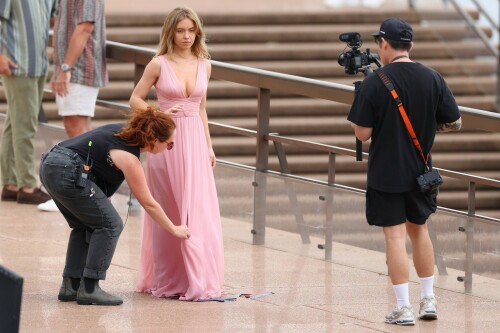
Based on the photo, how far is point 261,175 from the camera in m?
10.5

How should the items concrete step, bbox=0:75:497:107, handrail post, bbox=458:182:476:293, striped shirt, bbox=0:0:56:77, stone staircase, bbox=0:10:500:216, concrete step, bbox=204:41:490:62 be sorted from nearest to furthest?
handrail post, bbox=458:182:476:293, striped shirt, bbox=0:0:56:77, concrete step, bbox=0:75:497:107, stone staircase, bbox=0:10:500:216, concrete step, bbox=204:41:490:62

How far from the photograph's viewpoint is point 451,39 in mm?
17547

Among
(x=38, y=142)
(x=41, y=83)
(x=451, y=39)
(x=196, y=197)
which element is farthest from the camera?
(x=451, y=39)

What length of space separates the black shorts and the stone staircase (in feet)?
21.5

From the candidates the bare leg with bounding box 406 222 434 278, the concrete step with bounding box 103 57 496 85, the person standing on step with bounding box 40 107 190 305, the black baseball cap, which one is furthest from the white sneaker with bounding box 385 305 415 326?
the concrete step with bounding box 103 57 496 85

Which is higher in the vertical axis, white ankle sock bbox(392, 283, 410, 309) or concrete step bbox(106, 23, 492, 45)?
concrete step bbox(106, 23, 492, 45)

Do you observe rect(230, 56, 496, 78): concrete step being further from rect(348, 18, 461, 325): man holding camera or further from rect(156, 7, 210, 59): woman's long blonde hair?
rect(348, 18, 461, 325): man holding camera

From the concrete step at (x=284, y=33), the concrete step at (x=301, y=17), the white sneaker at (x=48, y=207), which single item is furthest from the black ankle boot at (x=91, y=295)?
the concrete step at (x=301, y=17)

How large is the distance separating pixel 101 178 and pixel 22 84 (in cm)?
318

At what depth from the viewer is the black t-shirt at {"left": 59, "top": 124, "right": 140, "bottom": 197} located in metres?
7.97

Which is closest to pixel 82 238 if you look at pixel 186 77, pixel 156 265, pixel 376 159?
pixel 156 265

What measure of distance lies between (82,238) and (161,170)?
2.41 ft

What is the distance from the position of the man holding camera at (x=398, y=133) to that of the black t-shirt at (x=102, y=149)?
1323 mm

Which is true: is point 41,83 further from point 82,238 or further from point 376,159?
point 376,159
